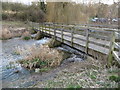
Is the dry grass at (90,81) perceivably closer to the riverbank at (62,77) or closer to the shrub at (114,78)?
the riverbank at (62,77)

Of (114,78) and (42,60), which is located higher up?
(114,78)

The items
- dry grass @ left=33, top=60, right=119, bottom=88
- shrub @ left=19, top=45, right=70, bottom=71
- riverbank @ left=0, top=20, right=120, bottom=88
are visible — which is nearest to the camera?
dry grass @ left=33, top=60, right=119, bottom=88

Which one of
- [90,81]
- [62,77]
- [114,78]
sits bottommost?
[62,77]

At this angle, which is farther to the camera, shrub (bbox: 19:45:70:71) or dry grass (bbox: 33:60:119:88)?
shrub (bbox: 19:45:70:71)

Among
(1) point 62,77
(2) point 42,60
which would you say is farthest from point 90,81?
(2) point 42,60

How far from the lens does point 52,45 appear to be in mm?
9391

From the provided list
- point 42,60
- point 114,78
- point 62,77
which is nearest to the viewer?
point 114,78

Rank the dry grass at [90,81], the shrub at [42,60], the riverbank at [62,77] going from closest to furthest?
the dry grass at [90,81] → the riverbank at [62,77] → the shrub at [42,60]

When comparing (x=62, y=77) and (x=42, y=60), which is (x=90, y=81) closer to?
(x=62, y=77)

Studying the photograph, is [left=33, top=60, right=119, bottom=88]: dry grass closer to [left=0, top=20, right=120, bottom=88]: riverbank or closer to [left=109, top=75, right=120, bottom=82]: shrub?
[left=0, top=20, right=120, bottom=88]: riverbank

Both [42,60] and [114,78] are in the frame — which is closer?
[114,78]

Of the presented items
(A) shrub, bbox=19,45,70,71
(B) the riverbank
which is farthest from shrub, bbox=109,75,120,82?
(A) shrub, bbox=19,45,70,71

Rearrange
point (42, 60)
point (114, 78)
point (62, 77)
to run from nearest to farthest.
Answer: point (114, 78), point (62, 77), point (42, 60)

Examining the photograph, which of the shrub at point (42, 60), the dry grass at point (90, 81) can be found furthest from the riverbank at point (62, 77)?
the shrub at point (42, 60)
